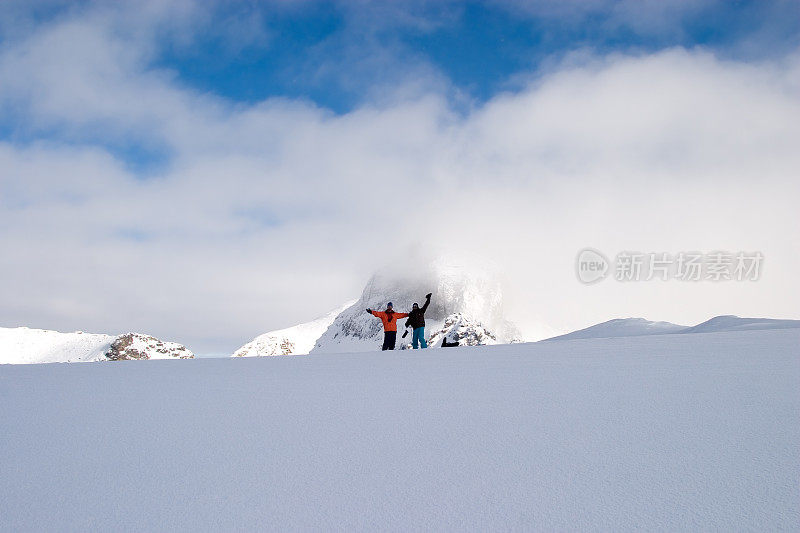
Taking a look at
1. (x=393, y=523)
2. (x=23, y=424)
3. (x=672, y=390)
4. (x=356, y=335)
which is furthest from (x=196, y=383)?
(x=356, y=335)

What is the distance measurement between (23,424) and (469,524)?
5488mm

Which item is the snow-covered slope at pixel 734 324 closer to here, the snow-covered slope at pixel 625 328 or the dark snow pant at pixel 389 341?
the snow-covered slope at pixel 625 328

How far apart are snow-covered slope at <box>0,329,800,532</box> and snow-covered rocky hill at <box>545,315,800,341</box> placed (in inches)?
309

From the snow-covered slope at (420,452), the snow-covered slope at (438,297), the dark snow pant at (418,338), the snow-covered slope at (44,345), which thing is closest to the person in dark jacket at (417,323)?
the dark snow pant at (418,338)

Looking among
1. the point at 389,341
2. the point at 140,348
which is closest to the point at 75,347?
the point at 140,348

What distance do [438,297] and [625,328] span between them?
334 ft

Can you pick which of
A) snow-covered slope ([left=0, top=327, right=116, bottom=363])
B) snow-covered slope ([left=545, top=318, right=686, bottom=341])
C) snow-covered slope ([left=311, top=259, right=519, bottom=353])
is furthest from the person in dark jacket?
snow-covered slope ([left=0, top=327, right=116, bottom=363])

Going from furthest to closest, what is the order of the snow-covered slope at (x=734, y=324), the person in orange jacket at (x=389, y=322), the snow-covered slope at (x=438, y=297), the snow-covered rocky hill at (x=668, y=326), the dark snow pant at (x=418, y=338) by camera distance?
the snow-covered slope at (x=438, y=297)
the dark snow pant at (x=418, y=338)
the person in orange jacket at (x=389, y=322)
the snow-covered rocky hill at (x=668, y=326)
the snow-covered slope at (x=734, y=324)

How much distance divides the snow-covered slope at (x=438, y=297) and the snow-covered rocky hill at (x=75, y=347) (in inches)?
2162

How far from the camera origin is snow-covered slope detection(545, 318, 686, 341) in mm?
17484

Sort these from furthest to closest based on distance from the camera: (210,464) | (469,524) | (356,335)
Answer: (356,335) → (210,464) → (469,524)

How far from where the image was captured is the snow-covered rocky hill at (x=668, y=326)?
1508 cm

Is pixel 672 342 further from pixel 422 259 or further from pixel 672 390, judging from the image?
pixel 422 259

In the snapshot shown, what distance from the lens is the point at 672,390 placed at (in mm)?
6625
